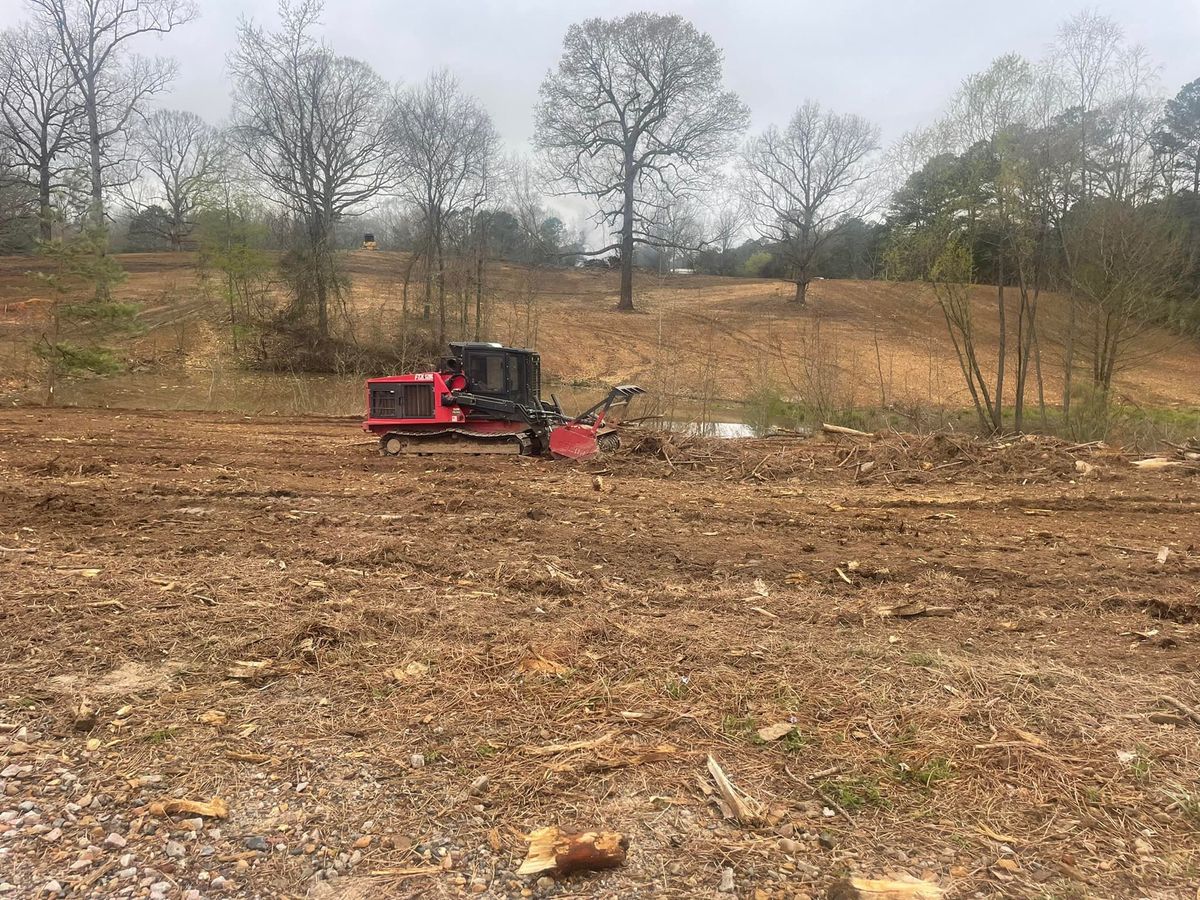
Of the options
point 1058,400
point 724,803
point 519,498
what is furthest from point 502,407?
point 1058,400

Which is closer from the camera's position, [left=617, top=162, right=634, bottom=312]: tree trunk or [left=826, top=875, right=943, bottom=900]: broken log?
[left=826, top=875, right=943, bottom=900]: broken log

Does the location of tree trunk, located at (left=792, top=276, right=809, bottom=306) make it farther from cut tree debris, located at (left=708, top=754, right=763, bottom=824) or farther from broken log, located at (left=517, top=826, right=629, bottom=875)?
broken log, located at (left=517, top=826, right=629, bottom=875)

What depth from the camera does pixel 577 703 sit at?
384 centimetres

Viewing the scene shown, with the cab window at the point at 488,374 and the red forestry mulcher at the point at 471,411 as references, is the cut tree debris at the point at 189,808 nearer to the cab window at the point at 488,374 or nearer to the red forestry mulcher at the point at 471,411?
the red forestry mulcher at the point at 471,411

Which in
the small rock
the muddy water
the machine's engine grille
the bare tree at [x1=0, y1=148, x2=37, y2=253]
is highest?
the bare tree at [x1=0, y1=148, x2=37, y2=253]

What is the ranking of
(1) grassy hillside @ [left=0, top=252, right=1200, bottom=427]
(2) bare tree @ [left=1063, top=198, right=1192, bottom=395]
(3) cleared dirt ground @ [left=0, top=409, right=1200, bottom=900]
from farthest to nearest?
(1) grassy hillside @ [left=0, top=252, right=1200, bottom=427], (2) bare tree @ [left=1063, top=198, right=1192, bottom=395], (3) cleared dirt ground @ [left=0, top=409, right=1200, bottom=900]

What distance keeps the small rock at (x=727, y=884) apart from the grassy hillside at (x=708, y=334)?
17586 mm

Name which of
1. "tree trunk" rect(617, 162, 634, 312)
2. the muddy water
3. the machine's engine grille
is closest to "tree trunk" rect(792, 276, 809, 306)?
"tree trunk" rect(617, 162, 634, 312)

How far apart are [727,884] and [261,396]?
24.9 meters

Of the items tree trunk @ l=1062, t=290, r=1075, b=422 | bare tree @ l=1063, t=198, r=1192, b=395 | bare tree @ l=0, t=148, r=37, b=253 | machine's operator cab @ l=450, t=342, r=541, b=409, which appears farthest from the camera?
bare tree @ l=0, t=148, r=37, b=253

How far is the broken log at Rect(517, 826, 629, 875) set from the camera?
2.68 metres

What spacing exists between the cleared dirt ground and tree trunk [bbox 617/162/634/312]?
109ft

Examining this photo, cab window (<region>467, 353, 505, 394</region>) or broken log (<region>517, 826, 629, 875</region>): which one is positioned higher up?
cab window (<region>467, 353, 505, 394</region>)

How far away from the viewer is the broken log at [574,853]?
2680mm
